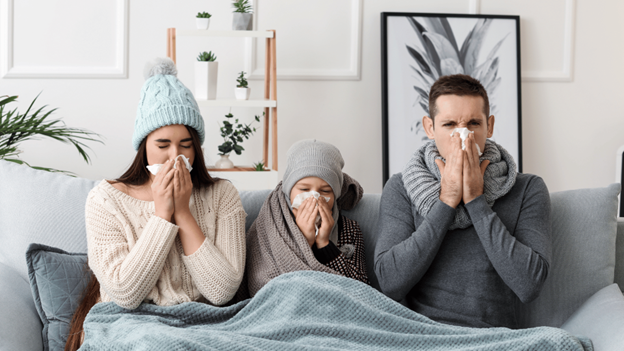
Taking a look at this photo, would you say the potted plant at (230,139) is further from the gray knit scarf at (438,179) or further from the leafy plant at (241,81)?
the gray knit scarf at (438,179)

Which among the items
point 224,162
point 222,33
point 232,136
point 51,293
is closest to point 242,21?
point 222,33

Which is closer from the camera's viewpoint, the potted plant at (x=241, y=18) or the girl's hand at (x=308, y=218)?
the girl's hand at (x=308, y=218)

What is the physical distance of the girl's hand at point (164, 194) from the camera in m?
1.49

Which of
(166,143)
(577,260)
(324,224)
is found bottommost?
(577,260)

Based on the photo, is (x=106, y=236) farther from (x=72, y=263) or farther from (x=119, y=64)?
(x=119, y=64)

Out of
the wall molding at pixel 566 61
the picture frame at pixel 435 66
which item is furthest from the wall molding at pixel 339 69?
the wall molding at pixel 566 61

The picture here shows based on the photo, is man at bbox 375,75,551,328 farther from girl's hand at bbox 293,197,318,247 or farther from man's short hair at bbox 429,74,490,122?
girl's hand at bbox 293,197,318,247

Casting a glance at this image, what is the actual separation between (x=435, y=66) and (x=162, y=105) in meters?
2.10

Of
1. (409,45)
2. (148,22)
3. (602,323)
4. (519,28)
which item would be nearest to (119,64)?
(148,22)

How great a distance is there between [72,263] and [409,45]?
7.61 ft

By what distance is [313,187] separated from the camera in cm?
169

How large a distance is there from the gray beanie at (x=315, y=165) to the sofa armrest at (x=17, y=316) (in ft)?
2.52

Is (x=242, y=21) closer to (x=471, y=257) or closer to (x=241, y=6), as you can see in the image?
(x=241, y=6)

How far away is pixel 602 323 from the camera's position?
4.66 ft
